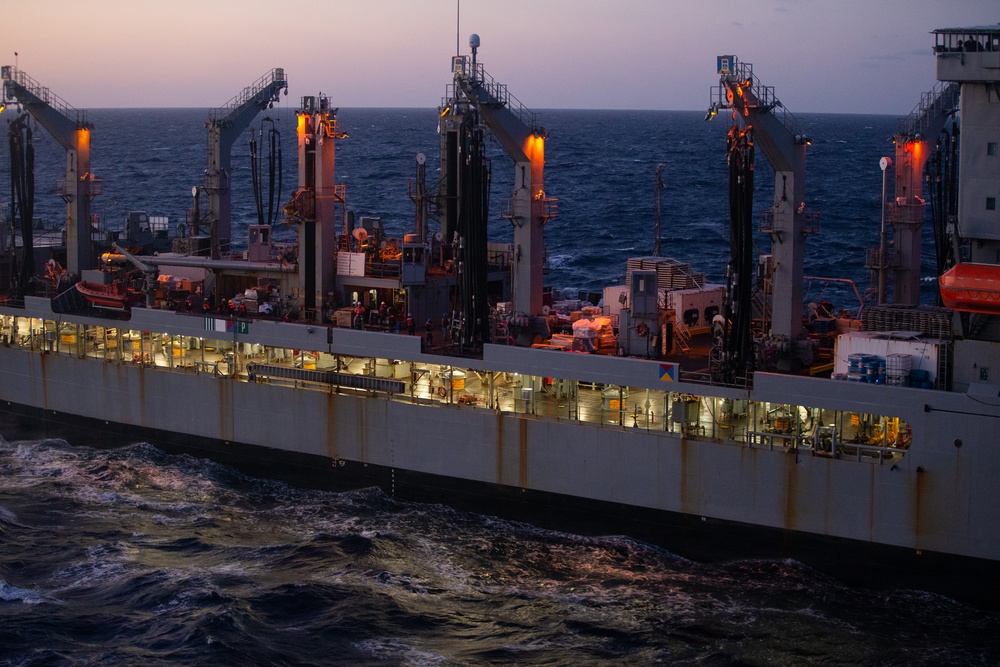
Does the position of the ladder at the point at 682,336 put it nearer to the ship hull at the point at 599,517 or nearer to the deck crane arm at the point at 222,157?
the ship hull at the point at 599,517

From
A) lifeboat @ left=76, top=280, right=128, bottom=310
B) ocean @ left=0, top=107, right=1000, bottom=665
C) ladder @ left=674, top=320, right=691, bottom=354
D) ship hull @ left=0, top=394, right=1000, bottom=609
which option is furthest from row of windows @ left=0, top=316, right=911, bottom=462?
ocean @ left=0, top=107, right=1000, bottom=665

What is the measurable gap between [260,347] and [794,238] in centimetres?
1805

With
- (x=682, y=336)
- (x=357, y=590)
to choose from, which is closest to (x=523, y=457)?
(x=357, y=590)

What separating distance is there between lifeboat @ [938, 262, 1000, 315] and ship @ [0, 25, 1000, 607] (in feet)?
0.22

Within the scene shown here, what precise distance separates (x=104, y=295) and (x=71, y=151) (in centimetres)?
750

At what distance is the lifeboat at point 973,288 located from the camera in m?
28.9

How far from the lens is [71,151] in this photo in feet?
156

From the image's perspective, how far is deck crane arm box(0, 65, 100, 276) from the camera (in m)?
46.9

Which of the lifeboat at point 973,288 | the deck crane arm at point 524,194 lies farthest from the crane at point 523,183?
the lifeboat at point 973,288

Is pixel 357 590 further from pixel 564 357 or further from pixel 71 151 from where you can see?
pixel 71 151

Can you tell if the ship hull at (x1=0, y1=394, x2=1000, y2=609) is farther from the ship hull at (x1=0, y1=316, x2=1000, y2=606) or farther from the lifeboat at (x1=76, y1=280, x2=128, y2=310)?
the lifeboat at (x1=76, y1=280, x2=128, y2=310)

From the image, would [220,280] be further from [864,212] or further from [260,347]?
[864,212]

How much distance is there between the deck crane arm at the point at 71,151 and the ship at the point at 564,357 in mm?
116

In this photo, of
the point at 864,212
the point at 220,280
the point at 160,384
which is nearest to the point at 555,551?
the point at 160,384
